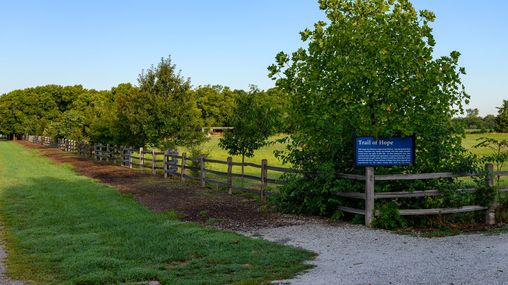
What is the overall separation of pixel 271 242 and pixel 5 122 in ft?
405

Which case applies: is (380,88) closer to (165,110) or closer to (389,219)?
(389,219)

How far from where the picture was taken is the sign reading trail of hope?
1201 cm

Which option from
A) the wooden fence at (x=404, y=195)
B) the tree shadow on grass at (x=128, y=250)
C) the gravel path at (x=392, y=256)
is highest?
the wooden fence at (x=404, y=195)

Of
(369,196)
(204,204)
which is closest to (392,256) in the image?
(369,196)

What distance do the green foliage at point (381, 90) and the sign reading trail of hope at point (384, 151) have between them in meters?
0.20

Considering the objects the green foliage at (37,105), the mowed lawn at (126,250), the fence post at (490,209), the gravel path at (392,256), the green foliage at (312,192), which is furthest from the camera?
the green foliage at (37,105)

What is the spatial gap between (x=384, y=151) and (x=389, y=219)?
1.62 meters

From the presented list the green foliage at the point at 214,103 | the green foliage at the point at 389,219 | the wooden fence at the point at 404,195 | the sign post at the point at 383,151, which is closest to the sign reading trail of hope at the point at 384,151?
the sign post at the point at 383,151

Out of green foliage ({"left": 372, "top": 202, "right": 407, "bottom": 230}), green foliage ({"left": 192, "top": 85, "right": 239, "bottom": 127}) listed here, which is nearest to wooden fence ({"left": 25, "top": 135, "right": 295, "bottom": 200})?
green foliage ({"left": 372, "top": 202, "right": 407, "bottom": 230})

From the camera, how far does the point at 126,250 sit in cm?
969

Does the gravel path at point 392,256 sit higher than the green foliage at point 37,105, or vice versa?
the green foliage at point 37,105

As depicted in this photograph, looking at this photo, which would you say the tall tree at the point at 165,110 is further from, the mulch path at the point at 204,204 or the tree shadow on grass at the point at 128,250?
the tree shadow on grass at the point at 128,250

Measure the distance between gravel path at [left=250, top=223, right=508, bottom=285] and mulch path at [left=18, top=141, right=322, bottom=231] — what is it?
3.55 feet

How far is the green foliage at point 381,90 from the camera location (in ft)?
39.2
